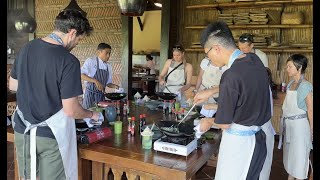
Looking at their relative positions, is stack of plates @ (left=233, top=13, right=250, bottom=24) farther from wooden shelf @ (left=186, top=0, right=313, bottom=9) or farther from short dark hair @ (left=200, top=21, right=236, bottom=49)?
short dark hair @ (left=200, top=21, right=236, bottom=49)

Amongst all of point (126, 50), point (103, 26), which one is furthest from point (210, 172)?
point (103, 26)

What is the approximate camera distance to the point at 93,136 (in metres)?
2.14

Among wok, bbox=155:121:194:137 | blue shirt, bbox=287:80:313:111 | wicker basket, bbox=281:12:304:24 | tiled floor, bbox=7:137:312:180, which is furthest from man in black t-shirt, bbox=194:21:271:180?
wicker basket, bbox=281:12:304:24

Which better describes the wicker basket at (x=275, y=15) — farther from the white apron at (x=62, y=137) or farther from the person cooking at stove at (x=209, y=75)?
the white apron at (x=62, y=137)

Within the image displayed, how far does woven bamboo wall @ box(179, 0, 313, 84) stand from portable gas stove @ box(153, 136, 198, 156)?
4.14 metres

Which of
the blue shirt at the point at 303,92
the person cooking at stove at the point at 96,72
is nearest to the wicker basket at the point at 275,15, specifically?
the blue shirt at the point at 303,92

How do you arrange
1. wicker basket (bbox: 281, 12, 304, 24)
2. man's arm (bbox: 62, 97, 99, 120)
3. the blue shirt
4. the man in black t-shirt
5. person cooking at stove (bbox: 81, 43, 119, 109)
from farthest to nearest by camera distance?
1. wicker basket (bbox: 281, 12, 304, 24)
2. person cooking at stove (bbox: 81, 43, 119, 109)
3. the blue shirt
4. man's arm (bbox: 62, 97, 99, 120)
5. the man in black t-shirt

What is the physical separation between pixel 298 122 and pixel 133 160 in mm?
2023

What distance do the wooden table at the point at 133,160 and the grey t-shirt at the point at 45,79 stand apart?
1.24 feet

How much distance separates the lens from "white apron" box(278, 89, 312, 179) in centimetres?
297

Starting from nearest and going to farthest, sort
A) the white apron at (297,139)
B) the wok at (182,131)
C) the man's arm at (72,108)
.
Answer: the man's arm at (72,108) → the wok at (182,131) → the white apron at (297,139)

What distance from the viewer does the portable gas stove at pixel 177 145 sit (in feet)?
6.11

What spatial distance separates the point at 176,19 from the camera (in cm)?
625

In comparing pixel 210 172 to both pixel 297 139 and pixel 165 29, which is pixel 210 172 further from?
pixel 165 29
